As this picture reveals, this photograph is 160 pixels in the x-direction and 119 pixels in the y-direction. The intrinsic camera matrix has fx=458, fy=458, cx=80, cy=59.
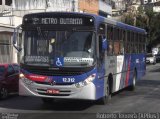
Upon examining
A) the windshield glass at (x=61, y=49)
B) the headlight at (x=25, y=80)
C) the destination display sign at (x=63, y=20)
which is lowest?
the headlight at (x=25, y=80)

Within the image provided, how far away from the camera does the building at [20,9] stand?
Result: 33844mm

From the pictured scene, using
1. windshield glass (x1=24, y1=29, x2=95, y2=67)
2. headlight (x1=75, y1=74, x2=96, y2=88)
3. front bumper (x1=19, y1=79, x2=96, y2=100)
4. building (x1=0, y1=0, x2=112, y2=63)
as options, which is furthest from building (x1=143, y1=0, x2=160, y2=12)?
front bumper (x1=19, y1=79, x2=96, y2=100)

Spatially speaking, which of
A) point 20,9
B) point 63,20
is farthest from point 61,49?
point 20,9

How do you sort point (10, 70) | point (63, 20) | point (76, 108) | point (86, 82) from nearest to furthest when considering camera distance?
point (86, 82) → point (63, 20) → point (76, 108) → point (10, 70)

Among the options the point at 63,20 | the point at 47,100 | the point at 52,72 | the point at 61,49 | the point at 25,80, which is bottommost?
the point at 47,100

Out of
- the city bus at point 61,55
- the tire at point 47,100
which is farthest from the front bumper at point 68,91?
the tire at point 47,100

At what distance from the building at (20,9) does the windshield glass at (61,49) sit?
1889 centimetres

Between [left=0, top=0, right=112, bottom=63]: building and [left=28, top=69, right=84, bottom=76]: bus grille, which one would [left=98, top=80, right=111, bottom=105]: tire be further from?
[left=0, top=0, right=112, bottom=63]: building

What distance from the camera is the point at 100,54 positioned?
14.1m

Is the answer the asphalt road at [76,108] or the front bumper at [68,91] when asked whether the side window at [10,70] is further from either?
the front bumper at [68,91]

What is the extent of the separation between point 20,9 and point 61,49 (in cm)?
3935

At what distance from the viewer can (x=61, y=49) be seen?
13.5 m

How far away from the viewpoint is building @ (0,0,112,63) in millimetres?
33844

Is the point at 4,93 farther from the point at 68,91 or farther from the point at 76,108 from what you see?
the point at 68,91
